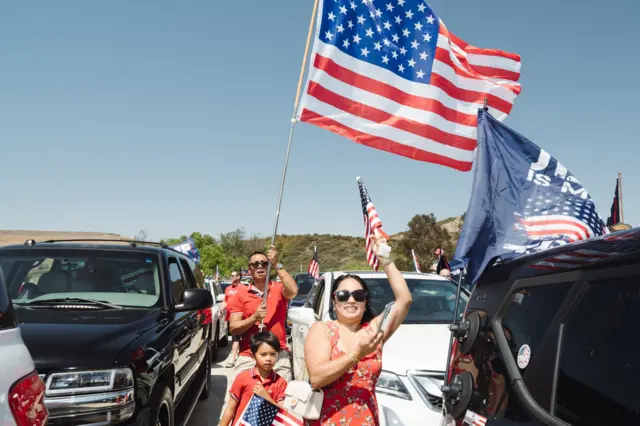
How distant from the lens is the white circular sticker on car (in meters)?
1.90

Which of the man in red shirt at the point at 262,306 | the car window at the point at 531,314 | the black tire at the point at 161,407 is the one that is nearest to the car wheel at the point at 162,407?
the black tire at the point at 161,407

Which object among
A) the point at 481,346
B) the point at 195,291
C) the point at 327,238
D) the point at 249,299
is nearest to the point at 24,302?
the point at 195,291

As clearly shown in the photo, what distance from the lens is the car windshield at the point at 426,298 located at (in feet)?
20.2

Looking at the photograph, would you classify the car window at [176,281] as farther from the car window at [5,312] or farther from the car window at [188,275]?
the car window at [5,312]

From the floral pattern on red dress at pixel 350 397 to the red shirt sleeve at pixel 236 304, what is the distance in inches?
88.8

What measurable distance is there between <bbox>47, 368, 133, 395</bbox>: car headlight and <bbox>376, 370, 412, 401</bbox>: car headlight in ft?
6.63

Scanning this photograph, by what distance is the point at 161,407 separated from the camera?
4.18 metres

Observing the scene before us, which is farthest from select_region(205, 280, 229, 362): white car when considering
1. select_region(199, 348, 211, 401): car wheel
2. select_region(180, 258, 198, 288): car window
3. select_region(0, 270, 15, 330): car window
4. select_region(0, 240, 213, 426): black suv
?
select_region(0, 270, 15, 330): car window

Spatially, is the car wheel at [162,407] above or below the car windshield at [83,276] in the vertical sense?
below

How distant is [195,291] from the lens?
492 centimetres

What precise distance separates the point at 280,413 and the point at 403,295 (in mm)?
1242

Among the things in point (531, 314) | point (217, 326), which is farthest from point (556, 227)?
point (217, 326)

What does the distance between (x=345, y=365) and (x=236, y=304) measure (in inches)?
100

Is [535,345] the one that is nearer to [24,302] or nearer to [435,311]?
[24,302]
